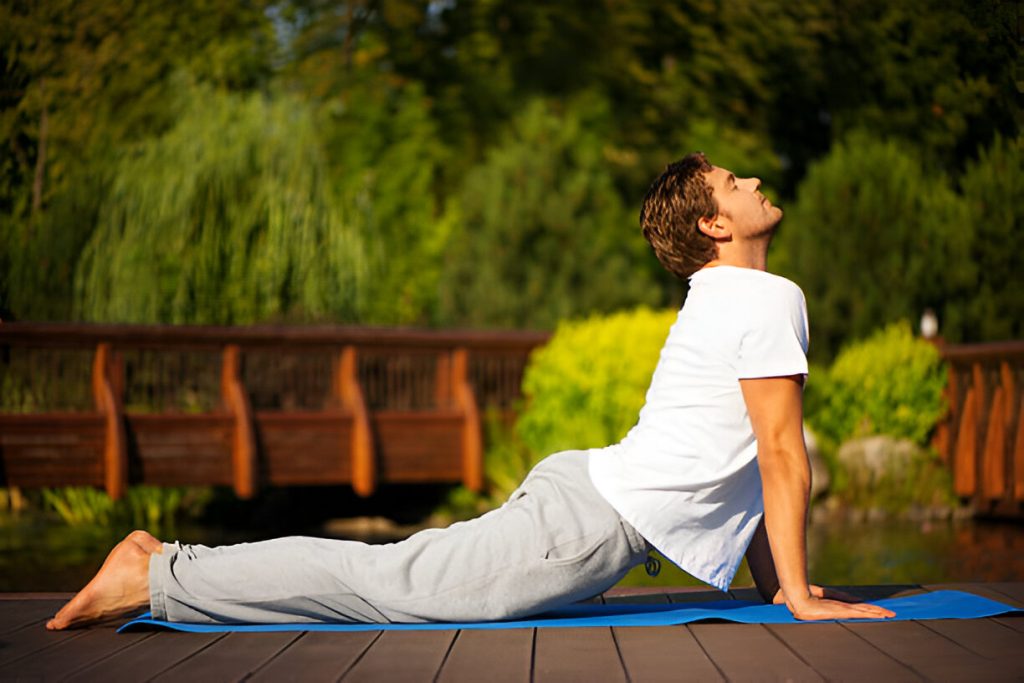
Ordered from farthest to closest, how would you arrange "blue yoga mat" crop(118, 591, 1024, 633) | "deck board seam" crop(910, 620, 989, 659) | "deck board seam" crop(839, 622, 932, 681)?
"blue yoga mat" crop(118, 591, 1024, 633)
"deck board seam" crop(910, 620, 989, 659)
"deck board seam" crop(839, 622, 932, 681)

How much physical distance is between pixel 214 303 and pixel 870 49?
5.68 m

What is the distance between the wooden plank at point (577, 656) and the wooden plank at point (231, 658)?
0.58m

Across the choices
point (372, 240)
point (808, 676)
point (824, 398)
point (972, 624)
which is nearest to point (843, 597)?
point (972, 624)

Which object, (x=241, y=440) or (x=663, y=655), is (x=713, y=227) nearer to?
(x=663, y=655)

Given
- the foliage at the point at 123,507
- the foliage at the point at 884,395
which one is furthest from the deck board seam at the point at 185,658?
the foliage at the point at 884,395

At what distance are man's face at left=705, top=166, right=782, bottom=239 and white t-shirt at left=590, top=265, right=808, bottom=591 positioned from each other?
12cm

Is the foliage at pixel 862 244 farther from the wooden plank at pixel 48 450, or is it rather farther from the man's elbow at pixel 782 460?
the man's elbow at pixel 782 460

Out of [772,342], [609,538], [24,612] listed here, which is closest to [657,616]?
[609,538]

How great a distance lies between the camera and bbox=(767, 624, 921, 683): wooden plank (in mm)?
2803

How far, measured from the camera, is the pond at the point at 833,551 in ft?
23.3

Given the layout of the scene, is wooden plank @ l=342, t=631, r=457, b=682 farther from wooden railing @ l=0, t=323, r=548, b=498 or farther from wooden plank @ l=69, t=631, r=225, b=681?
wooden railing @ l=0, t=323, r=548, b=498

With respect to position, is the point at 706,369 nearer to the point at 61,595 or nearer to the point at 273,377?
the point at 61,595

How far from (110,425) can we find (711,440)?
7317 millimetres

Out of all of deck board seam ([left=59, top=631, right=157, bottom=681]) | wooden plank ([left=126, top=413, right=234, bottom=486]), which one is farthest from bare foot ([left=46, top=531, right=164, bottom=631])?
wooden plank ([left=126, top=413, right=234, bottom=486])
